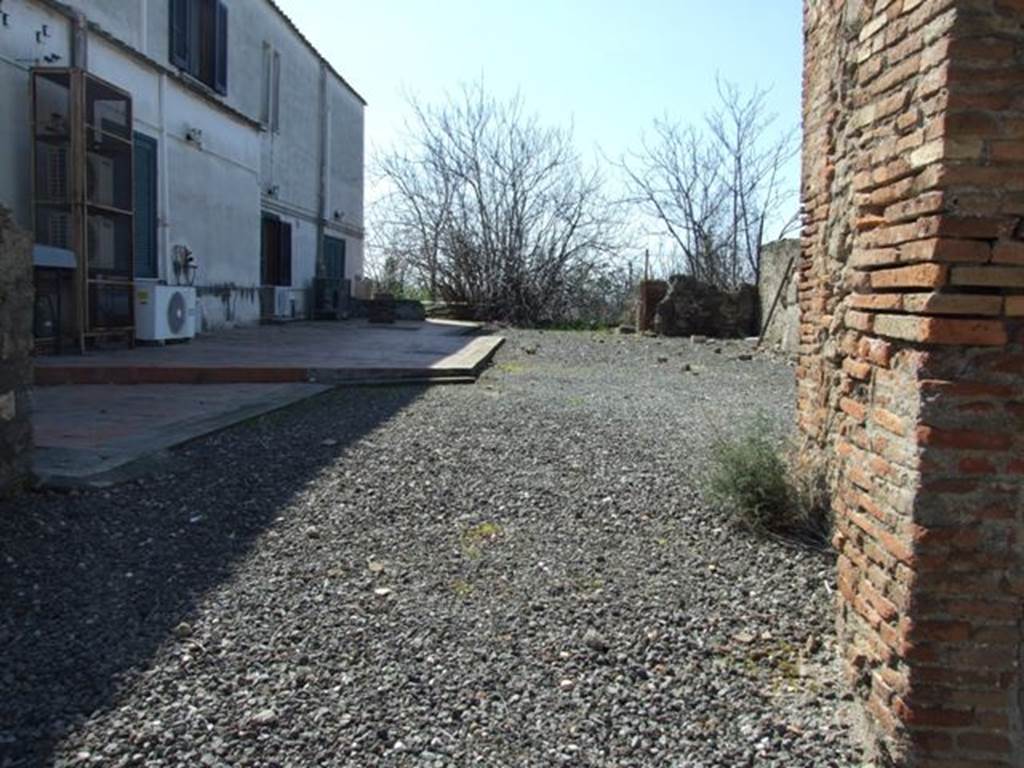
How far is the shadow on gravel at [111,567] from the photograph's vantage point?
8.19 feet

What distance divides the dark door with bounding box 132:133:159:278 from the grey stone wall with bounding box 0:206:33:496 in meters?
6.92

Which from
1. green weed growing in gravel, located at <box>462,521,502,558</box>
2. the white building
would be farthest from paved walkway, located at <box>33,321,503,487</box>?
green weed growing in gravel, located at <box>462,521,502,558</box>

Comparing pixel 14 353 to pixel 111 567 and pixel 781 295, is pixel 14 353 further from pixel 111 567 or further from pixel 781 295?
pixel 781 295

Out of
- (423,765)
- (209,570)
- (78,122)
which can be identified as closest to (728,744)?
(423,765)

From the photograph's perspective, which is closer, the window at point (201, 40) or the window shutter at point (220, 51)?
the window at point (201, 40)

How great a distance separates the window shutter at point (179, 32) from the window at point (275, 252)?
4.31m

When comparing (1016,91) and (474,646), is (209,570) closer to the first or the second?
(474,646)

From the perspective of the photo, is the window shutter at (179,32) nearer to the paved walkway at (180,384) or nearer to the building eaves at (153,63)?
the building eaves at (153,63)

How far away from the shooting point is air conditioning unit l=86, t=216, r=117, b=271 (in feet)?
30.5

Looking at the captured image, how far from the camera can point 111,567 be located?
338 centimetres

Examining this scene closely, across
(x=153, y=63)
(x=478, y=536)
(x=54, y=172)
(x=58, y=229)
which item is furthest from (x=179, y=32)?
(x=478, y=536)

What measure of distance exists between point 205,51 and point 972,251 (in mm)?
13467

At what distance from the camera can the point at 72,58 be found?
9055 mm

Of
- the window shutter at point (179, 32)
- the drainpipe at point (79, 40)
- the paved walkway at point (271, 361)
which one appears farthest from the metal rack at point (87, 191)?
A: the window shutter at point (179, 32)
